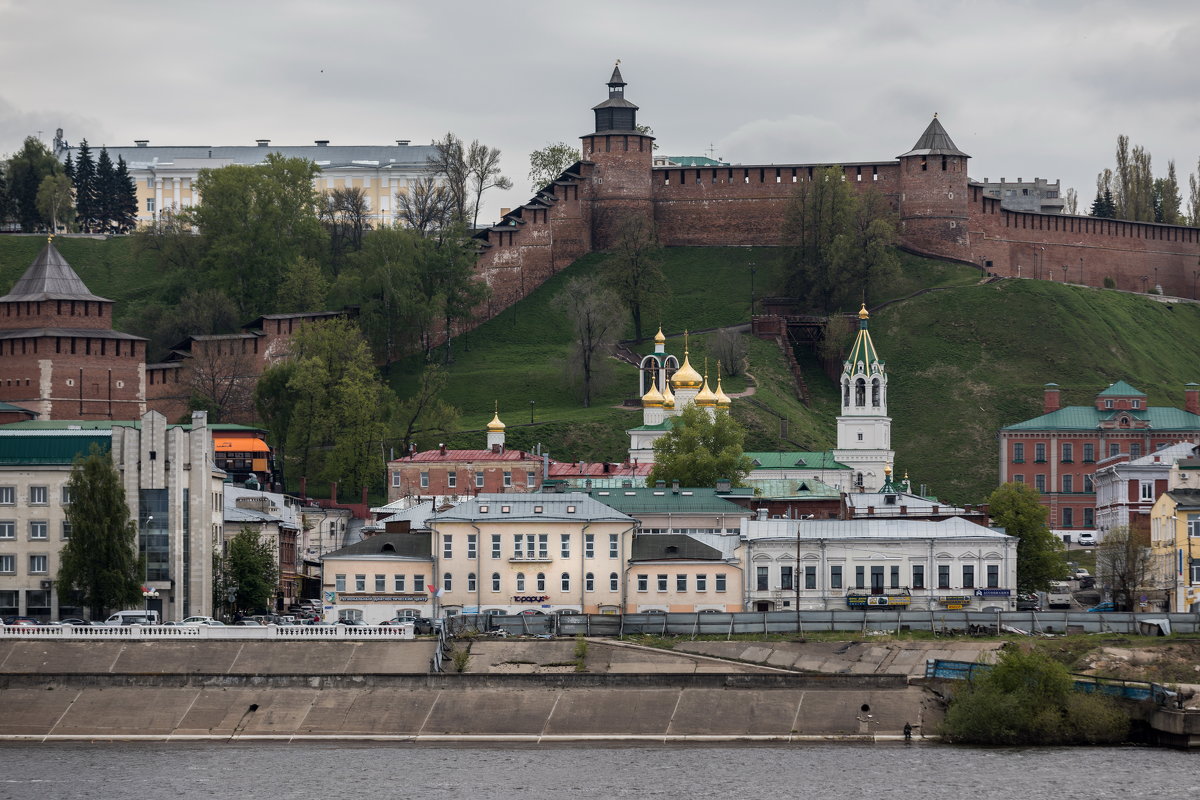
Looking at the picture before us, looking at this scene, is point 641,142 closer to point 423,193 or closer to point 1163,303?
point 423,193

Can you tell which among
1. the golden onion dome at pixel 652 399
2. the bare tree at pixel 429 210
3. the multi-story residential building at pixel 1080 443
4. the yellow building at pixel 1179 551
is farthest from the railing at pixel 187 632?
the bare tree at pixel 429 210

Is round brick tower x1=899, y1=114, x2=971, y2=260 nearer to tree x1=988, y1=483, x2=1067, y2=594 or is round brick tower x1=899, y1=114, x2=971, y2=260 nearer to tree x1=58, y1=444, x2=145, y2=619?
tree x1=988, y1=483, x2=1067, y2=594

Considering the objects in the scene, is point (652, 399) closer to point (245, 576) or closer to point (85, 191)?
point (245, 576)

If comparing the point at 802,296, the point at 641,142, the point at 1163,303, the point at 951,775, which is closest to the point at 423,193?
the point at 641,142

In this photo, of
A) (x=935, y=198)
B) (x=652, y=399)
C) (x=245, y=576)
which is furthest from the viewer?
(x=935, y=198)

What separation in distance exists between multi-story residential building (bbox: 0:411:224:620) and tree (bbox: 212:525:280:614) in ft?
4.38

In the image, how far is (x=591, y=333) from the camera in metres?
127

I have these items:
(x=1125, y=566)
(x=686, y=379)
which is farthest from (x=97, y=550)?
(x=686, y=379)

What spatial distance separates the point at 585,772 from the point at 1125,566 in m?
29.3

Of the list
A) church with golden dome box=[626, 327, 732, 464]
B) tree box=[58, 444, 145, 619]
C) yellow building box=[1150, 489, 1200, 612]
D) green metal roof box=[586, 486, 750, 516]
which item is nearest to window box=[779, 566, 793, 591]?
green metal roof box=[586, 486, 750, 516]

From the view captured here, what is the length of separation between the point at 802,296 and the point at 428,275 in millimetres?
21001

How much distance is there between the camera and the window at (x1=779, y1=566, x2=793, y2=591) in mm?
A: 84188

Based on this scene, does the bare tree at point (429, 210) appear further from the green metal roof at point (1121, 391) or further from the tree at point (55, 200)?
the green metal roof at point (1121, 391)

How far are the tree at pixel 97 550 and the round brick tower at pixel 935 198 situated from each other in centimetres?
7122
